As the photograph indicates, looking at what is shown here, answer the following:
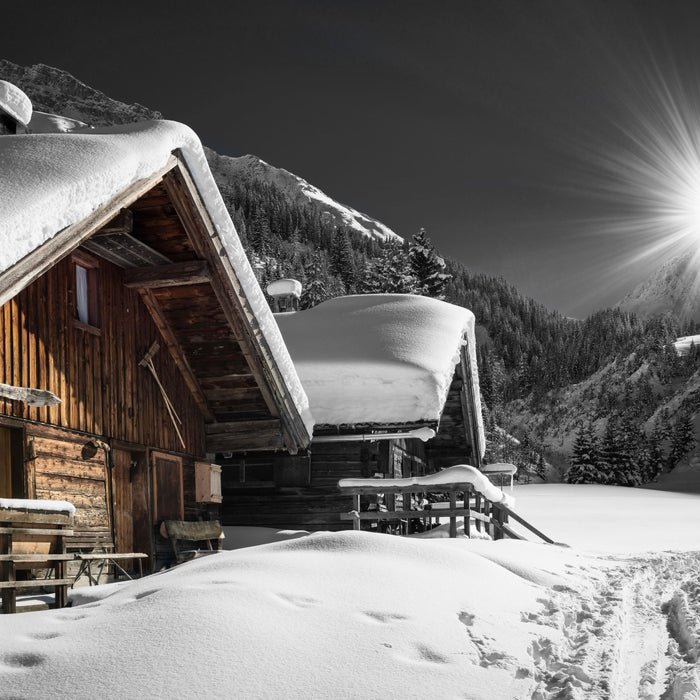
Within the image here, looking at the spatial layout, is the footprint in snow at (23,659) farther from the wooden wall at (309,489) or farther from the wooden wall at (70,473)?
the wooden wall at (309,489)

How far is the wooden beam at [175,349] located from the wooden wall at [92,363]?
0.11 m

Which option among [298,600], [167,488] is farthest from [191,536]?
[298,600]

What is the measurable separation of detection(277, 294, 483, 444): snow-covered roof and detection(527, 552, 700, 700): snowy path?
6.52 meters

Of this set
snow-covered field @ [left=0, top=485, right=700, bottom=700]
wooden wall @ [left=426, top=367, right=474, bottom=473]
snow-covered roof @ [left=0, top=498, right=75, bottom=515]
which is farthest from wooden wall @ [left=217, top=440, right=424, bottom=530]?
snow-covered roof @ [left=0, top=498, right=75, bottom=515]

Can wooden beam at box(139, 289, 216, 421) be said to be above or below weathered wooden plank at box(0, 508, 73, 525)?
above

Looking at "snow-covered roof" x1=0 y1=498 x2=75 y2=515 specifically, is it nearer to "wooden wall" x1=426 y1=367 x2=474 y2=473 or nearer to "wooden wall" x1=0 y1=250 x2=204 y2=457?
"wooden wall" x1=0 y1=250 x2=204 y2=457

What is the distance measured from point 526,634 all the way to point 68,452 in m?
6.57

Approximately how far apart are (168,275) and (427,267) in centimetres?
3946

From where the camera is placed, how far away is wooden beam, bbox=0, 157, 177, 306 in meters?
6.56

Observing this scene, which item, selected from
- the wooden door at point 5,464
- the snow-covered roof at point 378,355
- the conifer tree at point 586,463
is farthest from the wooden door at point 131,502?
the conifer tree at point 586,463

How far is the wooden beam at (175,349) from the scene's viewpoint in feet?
38.6

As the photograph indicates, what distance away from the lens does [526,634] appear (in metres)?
5.13

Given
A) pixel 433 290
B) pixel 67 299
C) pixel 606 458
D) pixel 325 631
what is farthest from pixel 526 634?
pixel 606 458

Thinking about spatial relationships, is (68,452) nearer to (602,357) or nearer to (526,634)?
(526,634)
